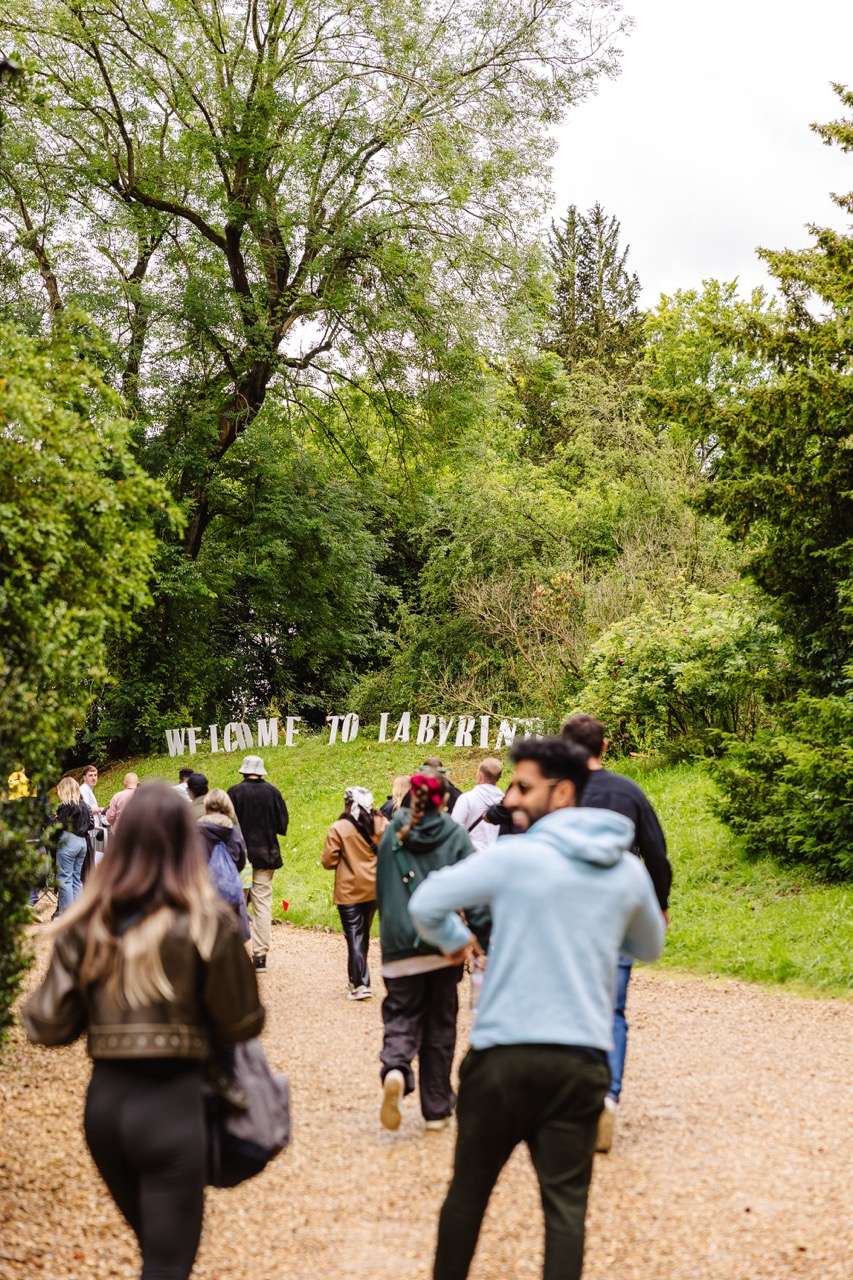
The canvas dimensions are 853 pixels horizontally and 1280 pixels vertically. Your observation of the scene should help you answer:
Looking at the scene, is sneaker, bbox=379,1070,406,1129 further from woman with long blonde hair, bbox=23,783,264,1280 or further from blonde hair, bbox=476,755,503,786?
blonde hair, bbox=476,755,503,786

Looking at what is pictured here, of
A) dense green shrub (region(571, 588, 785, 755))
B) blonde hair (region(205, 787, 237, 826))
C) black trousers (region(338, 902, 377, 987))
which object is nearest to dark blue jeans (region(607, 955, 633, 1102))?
blonde hair (region(205, 787, 237, 826))

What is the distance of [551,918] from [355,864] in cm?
698

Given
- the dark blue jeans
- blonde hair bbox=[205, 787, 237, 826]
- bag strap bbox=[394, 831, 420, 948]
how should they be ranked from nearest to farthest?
1. the dark blue jeans
2. bag strap bbox=[394, 831, 420, 948]
3. blonde hair bbox=[205, 787, 237, 826]

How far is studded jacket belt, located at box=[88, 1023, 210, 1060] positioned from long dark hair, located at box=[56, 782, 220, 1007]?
71 mm

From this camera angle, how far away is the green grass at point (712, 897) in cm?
1121

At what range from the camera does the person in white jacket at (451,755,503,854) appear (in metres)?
9.71

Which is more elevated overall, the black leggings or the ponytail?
the ponytail

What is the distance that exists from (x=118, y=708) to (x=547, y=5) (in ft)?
58.8

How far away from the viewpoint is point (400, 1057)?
21.2ft

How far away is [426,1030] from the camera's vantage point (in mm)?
6551

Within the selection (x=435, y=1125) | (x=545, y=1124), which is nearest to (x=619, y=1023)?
(x=435, y=1125)

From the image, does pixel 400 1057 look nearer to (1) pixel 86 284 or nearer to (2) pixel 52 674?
(2) pixel 52 674

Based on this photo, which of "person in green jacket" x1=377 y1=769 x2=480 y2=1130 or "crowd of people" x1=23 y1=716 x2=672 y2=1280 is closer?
"crowd of people" x1=23 y1=716 x2=672 y2=1280

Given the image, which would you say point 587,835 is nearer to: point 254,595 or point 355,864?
point 355,864
